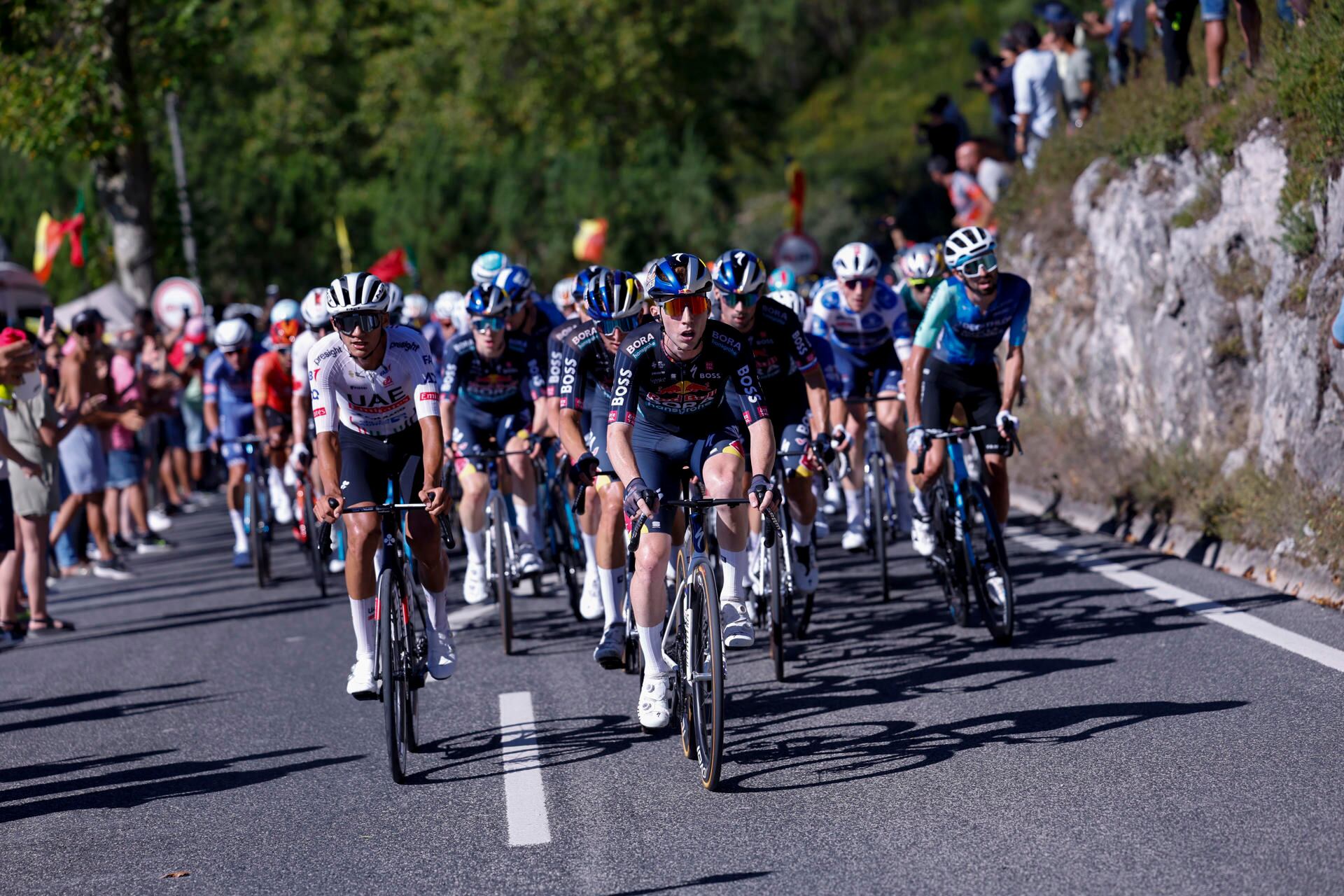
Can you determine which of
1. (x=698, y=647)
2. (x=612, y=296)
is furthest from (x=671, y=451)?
(x=612, y=296)

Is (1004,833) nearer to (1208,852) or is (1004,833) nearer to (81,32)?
(1208,852)

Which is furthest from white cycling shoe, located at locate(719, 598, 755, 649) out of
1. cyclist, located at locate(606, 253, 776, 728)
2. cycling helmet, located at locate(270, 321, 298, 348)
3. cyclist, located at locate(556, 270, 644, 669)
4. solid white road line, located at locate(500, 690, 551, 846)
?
cycling helmet, located at locate(270, 321, 298, 348)

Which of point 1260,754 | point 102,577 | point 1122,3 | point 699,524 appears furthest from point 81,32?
point 1260,754

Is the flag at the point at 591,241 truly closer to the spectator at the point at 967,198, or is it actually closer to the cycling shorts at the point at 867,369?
the spectator at the point at 967,198

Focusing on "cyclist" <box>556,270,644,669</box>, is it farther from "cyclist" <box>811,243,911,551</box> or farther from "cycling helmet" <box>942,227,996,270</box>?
"cyclist" <box>811,243,911,551</box>

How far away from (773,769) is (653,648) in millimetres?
710

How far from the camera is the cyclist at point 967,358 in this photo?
31.7 ft

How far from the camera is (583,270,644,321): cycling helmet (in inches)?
347

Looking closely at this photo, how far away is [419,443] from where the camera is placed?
26.9 ft

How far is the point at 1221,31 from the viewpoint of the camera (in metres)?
14.1

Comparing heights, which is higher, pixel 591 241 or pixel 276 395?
pixel 591 241

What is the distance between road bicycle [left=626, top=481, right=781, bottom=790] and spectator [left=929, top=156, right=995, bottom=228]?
14.1 m

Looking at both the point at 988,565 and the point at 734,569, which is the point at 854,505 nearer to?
the point at 988,565

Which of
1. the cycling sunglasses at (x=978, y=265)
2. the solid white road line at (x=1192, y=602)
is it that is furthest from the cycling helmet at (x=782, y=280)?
the cycling sunglasses at (x=978, y=265)
